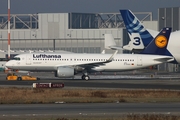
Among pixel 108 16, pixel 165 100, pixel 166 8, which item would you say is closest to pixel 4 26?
pixel 108 16

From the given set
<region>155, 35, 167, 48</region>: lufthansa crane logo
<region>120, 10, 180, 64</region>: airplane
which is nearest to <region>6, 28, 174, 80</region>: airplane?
<region>155, 35, 167, 48</region>: lufthansa crane logo

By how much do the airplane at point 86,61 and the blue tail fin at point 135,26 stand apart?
38.6 feet

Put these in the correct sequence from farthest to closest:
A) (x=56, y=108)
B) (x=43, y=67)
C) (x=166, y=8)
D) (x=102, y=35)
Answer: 1. (x=102, y=35)
2. (x=166, y=8)
3. (x=43, y=67)
4. (x=56, y=108)

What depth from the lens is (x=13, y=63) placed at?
6544 cm

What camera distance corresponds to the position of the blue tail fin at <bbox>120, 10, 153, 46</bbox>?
82.7 metres

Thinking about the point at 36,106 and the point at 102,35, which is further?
the point at 102,35

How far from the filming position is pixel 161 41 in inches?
2756

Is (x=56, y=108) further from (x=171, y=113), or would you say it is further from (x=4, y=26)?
(x=4, y=26)

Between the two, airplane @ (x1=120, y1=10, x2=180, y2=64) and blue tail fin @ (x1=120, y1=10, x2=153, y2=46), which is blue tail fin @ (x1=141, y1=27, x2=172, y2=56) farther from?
blue tail fin @ (x1=120, y1=10, x2=153, y2=46)

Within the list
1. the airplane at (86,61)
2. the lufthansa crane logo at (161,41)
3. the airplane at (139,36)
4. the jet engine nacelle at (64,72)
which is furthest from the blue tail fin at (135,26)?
the jet engine nacelle at (64,72)

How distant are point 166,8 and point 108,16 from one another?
52168mm

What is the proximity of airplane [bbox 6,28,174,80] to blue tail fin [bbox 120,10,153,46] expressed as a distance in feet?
38.6

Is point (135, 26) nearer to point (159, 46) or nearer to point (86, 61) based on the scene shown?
point (159, 46)

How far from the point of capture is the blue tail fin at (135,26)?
8269cm
